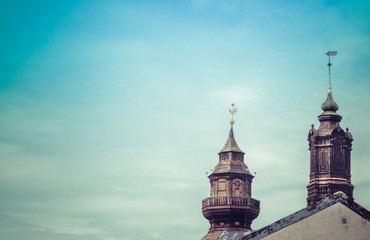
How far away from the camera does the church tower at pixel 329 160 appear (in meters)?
121

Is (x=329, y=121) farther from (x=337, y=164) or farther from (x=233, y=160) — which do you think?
(x=233, y=160)

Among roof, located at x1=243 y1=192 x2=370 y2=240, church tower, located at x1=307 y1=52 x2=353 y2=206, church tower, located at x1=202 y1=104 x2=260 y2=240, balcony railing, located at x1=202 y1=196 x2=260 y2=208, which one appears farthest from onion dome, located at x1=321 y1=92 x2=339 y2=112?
roof, located at x1=243 y1=192 x2=370 y2=240

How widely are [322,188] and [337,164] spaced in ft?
14.5

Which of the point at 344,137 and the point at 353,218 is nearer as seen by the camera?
the point at 353,218

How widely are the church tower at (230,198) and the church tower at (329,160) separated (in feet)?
32.3

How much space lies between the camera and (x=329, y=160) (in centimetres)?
12231

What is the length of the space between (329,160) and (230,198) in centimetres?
1560

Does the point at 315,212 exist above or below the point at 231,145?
below

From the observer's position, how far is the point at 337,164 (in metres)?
122

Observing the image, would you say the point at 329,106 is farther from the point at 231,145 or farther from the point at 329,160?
the point at 231,145

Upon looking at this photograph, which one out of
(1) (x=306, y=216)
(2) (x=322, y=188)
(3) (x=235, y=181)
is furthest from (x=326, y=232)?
(3) (x=235, y=181)

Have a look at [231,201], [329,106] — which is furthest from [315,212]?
[329,106]

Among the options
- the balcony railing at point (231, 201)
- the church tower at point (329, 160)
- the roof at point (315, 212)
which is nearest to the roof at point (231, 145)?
the balcony railing at point (231, 201)

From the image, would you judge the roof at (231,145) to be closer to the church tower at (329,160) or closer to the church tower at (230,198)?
the church tower at (230,198)
